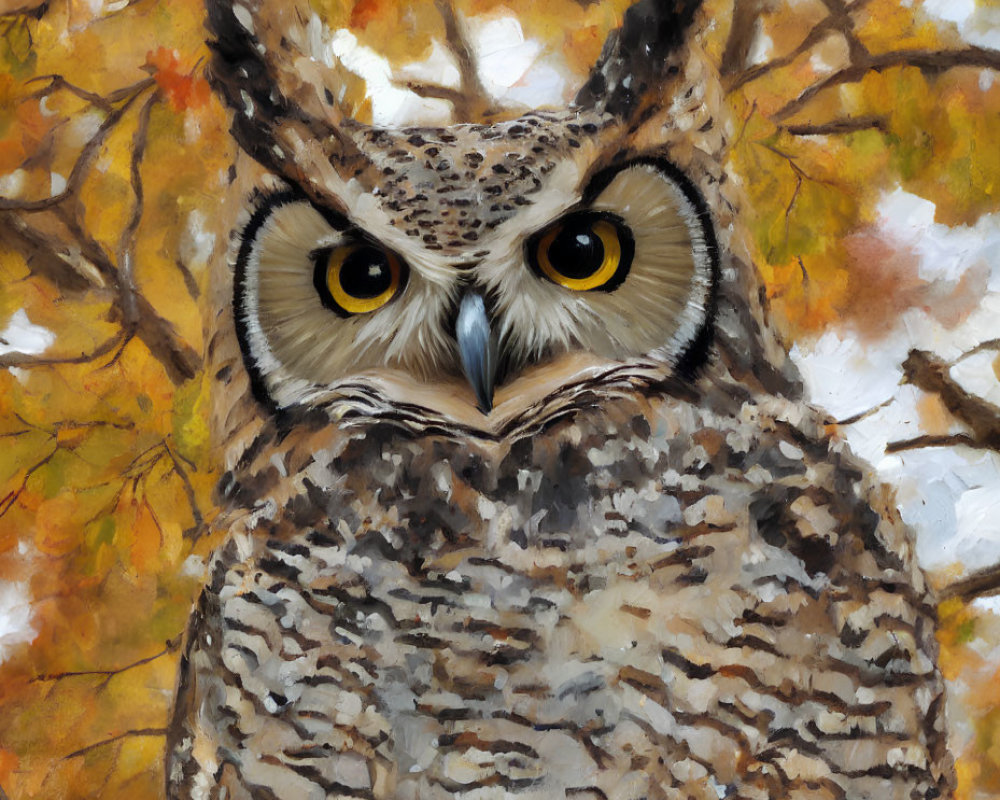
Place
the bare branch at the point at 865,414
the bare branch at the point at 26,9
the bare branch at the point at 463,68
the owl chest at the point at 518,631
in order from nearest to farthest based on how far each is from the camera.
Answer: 1. the owl chest at the point at 518,631
2. the bare branch at the point at 865,414
3. the bare branch at the point at 463,68
4. the bare branch at the point at 26,9

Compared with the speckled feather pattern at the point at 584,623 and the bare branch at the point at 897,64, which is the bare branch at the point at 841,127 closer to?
the bare branch at the point at 897,64

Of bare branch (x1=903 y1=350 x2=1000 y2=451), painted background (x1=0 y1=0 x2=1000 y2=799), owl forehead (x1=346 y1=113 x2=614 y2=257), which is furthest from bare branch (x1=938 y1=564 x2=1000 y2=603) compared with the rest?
owl forehead (x1=346 y1=113 x2=614 y2=257)

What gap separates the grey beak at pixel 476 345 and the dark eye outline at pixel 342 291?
3.5 inches

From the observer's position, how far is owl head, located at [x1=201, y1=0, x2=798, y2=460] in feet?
2.98

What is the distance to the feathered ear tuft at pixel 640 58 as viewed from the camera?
38.2 inches

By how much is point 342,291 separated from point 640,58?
43 centimetres

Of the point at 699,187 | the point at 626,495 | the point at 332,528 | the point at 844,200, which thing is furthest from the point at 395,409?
the point at 844,200

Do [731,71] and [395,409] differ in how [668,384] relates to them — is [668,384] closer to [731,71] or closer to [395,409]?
[395,409]

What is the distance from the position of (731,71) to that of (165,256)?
856mm

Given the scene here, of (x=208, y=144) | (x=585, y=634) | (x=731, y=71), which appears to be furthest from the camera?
(x=208, y=144)

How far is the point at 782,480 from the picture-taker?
0.94 metres

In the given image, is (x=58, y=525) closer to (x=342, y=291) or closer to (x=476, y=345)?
(x=342, y=291)

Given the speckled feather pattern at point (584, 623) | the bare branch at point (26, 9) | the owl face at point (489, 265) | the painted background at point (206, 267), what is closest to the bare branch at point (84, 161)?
the painted background at point (206, 267)

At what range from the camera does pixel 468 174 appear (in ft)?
2.93
